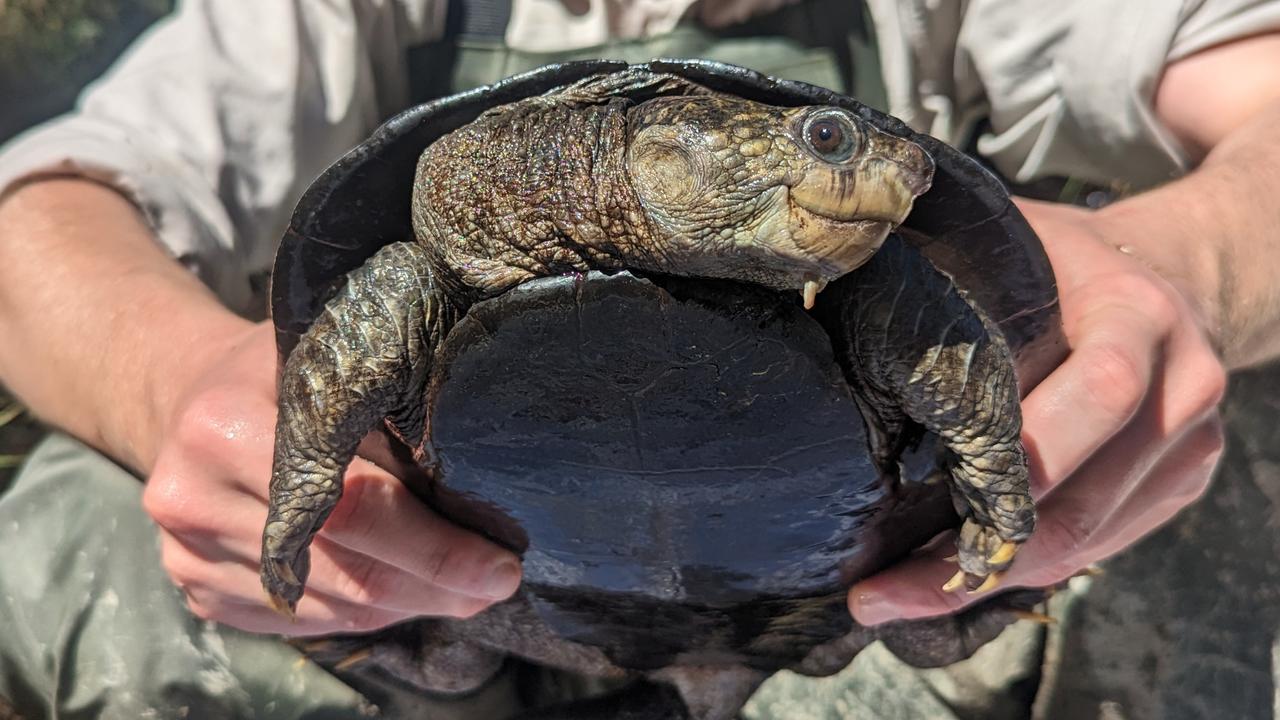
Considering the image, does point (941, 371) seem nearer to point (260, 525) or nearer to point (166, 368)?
point (260, 525)

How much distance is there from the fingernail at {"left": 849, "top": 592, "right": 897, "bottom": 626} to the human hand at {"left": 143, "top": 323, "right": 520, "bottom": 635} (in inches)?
20.0

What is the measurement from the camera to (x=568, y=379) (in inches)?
35.1

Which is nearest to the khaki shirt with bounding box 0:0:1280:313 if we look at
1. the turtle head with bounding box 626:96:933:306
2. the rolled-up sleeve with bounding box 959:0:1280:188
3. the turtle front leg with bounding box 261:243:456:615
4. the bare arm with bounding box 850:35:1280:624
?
the rolled-up sleeve with bounding box 959:0:1280:188

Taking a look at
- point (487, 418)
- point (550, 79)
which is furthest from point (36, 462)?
point (550, 79)

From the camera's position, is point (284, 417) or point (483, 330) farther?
point (284, 417)

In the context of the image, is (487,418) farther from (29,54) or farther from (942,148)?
(29,54)

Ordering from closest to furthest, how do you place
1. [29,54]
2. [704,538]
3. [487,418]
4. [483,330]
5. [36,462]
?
1. [483,330]
2. [487,418]
3. [704,538]
4. [36,462]
5. [29,54]

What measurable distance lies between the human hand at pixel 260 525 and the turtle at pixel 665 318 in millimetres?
76

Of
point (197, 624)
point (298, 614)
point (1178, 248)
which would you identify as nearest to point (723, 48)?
point (1178, 248)

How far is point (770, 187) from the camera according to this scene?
780mm

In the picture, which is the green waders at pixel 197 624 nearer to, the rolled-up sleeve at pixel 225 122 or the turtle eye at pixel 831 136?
the rolled-up sleeve at pixel 225 122

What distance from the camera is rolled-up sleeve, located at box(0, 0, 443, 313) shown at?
1.69 metres

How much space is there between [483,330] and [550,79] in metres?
0.26

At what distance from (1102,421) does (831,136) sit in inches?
22.6
